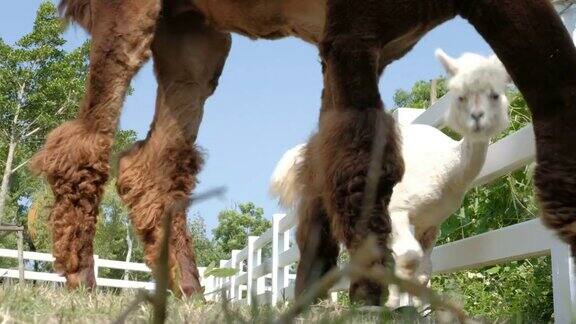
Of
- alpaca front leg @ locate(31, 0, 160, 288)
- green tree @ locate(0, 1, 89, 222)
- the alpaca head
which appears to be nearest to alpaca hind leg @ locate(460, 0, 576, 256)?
alpaca front leg @ locate(31, 0, 160, 288)

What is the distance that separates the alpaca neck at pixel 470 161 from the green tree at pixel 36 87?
26.4 meters

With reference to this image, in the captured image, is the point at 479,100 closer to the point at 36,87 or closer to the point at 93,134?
the point at 93,134

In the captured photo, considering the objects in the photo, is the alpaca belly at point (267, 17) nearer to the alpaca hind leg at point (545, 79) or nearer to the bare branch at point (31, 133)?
the alpaca hind leg at point (545, 79)

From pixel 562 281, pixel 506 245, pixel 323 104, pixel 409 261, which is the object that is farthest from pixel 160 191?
pixel 562 281

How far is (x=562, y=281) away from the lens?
14.8 ft

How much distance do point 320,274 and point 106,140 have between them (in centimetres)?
156

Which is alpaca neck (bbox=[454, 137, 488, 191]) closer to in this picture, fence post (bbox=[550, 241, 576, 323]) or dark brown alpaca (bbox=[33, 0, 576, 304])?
fence post (bbox=[550, 241, 576, 323])

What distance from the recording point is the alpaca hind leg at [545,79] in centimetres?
280

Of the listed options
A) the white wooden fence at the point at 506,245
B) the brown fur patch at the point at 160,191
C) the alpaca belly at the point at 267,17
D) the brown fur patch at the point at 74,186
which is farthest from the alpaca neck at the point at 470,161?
the brown fur patch at the point at 74,186

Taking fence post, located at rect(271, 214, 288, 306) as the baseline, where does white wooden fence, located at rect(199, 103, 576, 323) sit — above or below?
below

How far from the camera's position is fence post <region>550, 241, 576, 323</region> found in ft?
14.4

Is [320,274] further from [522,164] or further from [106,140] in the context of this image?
[522,164]

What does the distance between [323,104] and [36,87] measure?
29.2 meters

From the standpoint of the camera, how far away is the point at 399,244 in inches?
237
